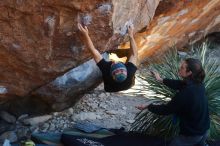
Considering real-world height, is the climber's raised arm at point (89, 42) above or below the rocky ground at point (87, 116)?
above

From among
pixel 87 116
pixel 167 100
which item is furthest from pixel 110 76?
pixel 87 116

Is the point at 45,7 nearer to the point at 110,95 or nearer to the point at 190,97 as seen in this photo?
the point at 190,97

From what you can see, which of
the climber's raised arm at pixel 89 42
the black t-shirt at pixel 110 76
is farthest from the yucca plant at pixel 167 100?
the climber's raised arm at pixel 89 42

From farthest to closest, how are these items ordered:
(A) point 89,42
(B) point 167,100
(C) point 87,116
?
(C) point 87,116
(B) point 167,100
(A) point 89,42

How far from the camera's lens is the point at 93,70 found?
24.2 feet

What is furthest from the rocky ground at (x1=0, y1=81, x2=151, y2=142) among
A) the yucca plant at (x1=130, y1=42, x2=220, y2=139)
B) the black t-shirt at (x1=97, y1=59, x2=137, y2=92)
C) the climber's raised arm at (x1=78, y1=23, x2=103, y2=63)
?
the climber's raised arm at (x1=78, y1=23, x2=103, y2=63)

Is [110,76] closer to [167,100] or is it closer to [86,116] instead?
[167,100]

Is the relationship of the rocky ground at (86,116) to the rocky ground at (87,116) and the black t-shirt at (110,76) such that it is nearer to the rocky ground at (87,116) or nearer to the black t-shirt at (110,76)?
the rocky ground at (87,116)

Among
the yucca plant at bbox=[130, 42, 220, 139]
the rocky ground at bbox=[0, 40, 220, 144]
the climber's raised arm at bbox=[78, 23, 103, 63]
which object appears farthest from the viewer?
the rocky ground at bbox=[0, 40, 220, 144]

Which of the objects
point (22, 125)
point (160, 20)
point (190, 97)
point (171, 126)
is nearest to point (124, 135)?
point (171, 126)

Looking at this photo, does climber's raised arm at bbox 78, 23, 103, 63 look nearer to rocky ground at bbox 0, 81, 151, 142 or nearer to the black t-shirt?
the black t-shirt

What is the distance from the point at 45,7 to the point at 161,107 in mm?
1566

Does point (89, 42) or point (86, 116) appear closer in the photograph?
point (89, 42)

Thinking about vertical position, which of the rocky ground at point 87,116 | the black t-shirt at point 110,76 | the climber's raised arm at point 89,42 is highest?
the climber's raised arm at point 89,42
